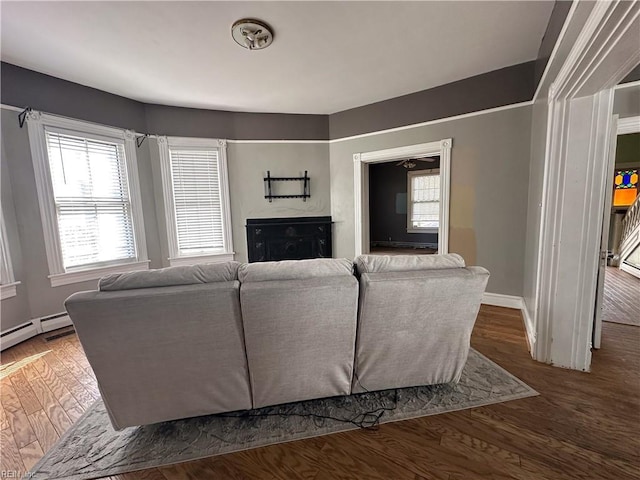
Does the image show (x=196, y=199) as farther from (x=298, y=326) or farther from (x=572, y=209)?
(x=572, y=209)

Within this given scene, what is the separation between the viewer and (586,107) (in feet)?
5.80

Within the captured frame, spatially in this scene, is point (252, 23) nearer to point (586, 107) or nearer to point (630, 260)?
point (586, 107)

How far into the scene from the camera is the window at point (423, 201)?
23.6 ft

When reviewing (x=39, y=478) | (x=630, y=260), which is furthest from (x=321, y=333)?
(x=630, y=260)

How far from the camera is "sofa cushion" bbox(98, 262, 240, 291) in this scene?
1.41m

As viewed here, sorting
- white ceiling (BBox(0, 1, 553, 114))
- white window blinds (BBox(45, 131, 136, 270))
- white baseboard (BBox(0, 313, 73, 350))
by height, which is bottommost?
white baseboard (BBox(0, 313, 73, 350))

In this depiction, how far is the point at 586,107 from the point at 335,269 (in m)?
1.98

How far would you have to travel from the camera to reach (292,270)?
4.99 feet

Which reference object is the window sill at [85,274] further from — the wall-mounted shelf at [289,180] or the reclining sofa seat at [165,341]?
the reclining sofa seat at [165,341]

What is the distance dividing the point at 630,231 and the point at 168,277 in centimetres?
746

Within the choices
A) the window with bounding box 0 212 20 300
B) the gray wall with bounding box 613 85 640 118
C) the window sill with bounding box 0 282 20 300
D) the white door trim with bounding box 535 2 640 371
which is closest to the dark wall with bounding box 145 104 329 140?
the window with bounding box 0 212 20 300

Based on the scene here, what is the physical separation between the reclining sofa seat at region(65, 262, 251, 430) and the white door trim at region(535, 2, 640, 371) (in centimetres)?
225

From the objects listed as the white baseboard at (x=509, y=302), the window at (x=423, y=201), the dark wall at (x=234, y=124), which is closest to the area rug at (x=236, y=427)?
the white baseboard at (x=509, y=302)

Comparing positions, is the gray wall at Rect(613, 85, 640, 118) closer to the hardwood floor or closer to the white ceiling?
the white ceiling
